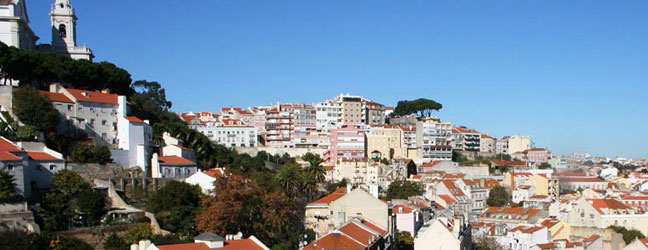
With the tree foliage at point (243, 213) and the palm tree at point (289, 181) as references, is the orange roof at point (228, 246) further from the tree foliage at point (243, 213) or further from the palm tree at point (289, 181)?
the palm tree at point (289, 181)

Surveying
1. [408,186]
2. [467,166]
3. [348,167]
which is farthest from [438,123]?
[408,186]

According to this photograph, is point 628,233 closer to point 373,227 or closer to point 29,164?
point 373,227

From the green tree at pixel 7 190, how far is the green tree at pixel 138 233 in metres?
6.40

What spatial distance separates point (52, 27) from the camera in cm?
7625

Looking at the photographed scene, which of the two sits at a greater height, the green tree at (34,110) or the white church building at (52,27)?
the white church building at (52,27)

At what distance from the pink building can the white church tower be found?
128 ft

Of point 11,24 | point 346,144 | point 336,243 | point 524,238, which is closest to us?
point 336,243

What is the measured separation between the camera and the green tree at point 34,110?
5428 cm

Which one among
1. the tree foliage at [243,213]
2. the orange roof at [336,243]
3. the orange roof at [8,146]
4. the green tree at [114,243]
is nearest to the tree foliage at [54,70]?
the orange roof at [8,146]

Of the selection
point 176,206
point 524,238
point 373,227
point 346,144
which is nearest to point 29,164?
point 176,206

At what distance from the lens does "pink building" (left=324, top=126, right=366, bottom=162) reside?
4158 inches

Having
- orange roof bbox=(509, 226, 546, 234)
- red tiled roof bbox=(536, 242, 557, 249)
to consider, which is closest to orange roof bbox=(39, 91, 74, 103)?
red tiled roof bbox=(536, 242, 557, 249)

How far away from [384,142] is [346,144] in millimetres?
7382

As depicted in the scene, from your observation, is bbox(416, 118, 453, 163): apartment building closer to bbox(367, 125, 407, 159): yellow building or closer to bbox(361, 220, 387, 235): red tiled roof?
bbox(367, 125, 407, 159): yellow building
